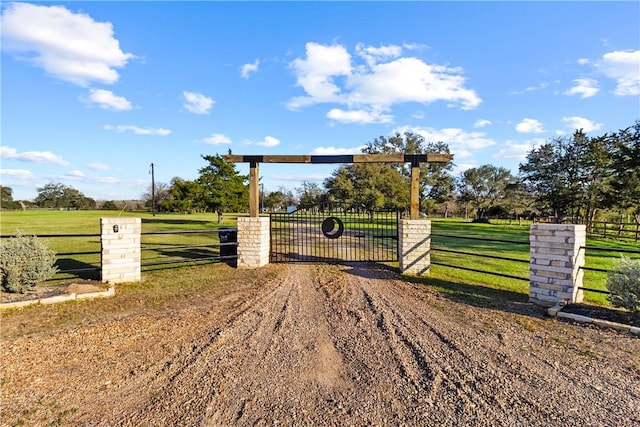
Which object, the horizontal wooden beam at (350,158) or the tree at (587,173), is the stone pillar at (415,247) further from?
the tree at (587,173)

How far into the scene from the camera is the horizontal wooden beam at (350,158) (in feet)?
24.3

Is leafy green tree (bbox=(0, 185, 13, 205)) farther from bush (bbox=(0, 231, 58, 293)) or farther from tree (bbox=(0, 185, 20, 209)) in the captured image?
bush (bbox=(0, 231, 58, 293))

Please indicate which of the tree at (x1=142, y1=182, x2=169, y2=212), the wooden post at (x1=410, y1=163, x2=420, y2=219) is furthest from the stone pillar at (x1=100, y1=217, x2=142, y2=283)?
the tree at (x1=142, y1=182, x2=169, y2=212)

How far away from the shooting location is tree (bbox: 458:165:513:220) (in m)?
45.4

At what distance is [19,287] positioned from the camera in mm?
Result: 5117

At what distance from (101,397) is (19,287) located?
12.8 ft

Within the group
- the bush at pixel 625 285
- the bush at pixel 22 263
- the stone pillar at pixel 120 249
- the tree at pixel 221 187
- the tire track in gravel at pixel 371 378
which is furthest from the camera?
the tree at pixel 221 187

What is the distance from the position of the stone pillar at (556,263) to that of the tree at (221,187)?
58.8 feet

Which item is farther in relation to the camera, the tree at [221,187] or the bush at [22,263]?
the tree at [221,187]

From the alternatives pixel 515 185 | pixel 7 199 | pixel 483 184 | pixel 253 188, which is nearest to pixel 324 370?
pixel 253 188

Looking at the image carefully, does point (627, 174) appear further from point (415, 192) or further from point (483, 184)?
point (483, 184)

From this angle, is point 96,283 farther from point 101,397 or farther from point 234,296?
point 101,397

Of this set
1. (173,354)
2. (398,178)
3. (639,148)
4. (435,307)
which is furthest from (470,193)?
(173,354)

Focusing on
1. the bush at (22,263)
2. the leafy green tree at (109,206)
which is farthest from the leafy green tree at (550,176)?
the leafy green tree at (109,206)
